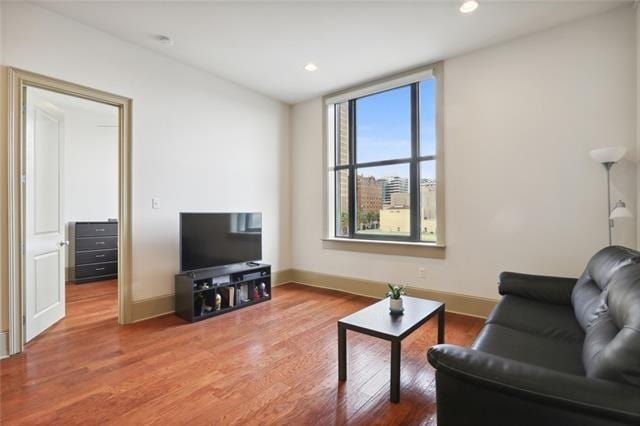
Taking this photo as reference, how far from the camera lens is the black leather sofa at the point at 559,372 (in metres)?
0.97

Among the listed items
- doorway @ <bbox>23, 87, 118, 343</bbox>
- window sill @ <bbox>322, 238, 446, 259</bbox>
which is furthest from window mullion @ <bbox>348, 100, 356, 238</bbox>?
doorway @ <bbox>23, 87, 118, 343</bbox>

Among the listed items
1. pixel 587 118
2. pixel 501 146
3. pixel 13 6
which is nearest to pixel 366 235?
pixel 501 146

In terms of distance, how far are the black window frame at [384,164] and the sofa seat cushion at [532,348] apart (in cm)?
210

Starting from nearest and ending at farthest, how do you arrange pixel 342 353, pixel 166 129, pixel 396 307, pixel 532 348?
pixel 532 348 < pixel 342 353 < pixel 396 307 < pixel 166 129

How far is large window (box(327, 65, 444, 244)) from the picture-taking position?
3.88m

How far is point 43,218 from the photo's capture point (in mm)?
3004

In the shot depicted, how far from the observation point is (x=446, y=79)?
358cm

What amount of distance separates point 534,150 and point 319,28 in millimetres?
2365

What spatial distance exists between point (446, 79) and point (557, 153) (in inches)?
54.7

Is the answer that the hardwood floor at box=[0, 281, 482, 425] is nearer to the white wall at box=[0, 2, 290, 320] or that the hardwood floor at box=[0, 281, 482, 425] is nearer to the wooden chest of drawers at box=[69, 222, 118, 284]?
the white wall at box=[0, 2, 290, 320]

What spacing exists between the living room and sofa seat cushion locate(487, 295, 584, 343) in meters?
0.02

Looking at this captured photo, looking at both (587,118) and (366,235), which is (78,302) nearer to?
(366,235)

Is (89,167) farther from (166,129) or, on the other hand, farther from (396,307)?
(396,307)

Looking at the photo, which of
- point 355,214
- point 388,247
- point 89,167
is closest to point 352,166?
point 355,214
